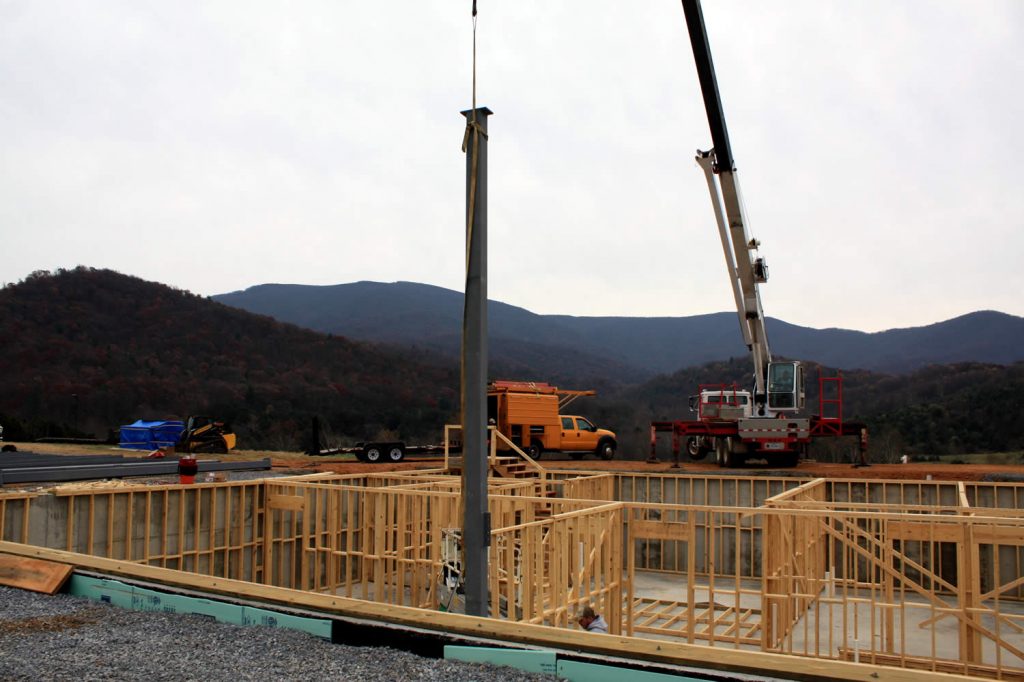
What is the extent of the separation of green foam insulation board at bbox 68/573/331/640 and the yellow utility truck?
22.0 m

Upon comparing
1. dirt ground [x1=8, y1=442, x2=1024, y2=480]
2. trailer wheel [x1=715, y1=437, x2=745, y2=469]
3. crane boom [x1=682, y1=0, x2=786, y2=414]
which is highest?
crane boom [x1=682, y1=0, x2=786, y2=414]

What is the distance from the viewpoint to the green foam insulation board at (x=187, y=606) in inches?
255

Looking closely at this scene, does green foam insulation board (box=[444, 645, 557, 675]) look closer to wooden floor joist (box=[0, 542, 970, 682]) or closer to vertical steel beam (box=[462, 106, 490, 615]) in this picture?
wooden floor joist (box=[0, 542, 970, 682])

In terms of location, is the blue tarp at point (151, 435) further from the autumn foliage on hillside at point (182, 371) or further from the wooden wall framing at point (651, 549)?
the wooden wall framing at point (651, 549)

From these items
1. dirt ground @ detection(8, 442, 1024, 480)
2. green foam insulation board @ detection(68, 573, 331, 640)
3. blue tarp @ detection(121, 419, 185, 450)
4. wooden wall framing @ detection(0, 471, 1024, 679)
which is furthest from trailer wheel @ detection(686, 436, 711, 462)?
green foam insulation board @ detection(68, 573, 331, 640)

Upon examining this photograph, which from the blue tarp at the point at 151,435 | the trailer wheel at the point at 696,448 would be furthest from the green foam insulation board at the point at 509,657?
the blue tarp at the point at 151,435

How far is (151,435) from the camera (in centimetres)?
3847

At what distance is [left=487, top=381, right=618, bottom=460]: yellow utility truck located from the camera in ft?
101

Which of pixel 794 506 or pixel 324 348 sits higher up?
pixel 324 348

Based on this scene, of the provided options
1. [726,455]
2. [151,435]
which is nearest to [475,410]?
[726,455]

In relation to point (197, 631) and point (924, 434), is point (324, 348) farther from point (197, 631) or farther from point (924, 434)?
point (197, 631)

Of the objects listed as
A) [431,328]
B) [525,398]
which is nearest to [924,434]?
[525,398]

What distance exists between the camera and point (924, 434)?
4816cm

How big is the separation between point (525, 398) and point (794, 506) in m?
18.1
